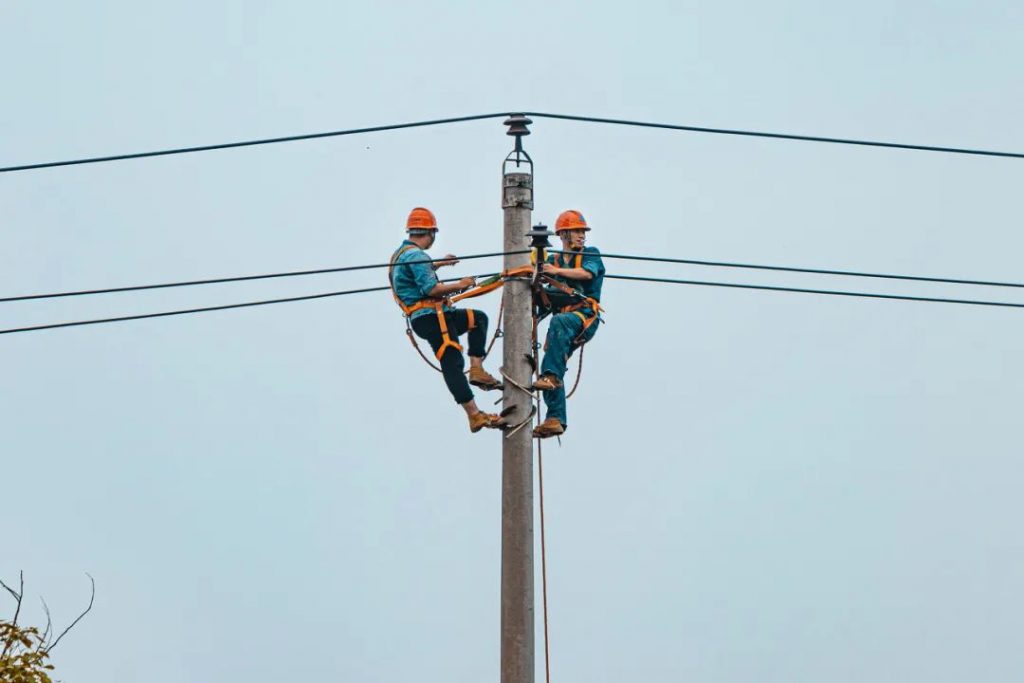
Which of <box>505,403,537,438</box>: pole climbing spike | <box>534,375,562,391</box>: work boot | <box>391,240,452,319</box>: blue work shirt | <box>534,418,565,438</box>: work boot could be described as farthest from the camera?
<box>391,240,452,319</box>: blue work shirt

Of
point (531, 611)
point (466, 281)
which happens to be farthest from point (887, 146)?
point (531, 611)

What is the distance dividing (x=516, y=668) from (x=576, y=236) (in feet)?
9.69

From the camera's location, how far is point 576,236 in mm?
12641

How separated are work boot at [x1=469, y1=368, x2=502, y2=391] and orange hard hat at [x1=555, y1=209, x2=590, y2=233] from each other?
3.85ft

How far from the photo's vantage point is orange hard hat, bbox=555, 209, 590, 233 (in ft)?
41.4

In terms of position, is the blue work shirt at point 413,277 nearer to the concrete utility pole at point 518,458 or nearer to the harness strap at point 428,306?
the harness strap at point 428,306

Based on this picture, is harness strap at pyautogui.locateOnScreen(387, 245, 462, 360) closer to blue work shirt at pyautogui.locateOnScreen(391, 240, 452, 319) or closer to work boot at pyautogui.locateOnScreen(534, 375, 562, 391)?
blue work shirt at pyautogui.locateOnScreen(391, 240, 452, 319)

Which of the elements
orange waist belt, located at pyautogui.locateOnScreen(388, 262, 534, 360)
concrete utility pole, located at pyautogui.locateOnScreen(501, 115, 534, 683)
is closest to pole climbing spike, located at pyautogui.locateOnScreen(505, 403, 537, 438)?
concrete utility pole, located at pyautogui.locateOnScreen(501, 115, 534, 683)

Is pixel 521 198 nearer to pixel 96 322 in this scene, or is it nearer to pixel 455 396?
pixel 455 396

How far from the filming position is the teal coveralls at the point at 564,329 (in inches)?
469

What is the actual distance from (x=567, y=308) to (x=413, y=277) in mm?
972

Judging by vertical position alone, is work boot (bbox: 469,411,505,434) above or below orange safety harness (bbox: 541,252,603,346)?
below

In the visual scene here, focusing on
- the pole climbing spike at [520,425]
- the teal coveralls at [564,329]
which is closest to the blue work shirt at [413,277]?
the teal coveralls at [564,329]

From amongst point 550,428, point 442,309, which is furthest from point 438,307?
point 550,428
